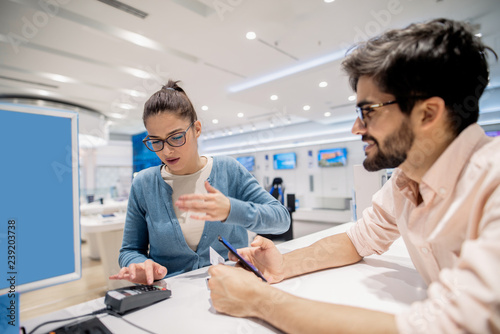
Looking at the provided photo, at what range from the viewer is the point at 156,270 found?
101 centimetres

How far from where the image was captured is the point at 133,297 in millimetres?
807

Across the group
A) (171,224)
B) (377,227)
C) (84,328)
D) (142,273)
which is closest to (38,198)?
(84,328)

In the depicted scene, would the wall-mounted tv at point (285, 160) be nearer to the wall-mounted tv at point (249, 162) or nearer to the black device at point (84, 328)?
the wall-mounted tv at point (249, 162)

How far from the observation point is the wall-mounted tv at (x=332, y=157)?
30.6 feet

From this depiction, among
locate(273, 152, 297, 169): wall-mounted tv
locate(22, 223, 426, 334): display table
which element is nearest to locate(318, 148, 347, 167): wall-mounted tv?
locate(273, 152, 297, 169): wall-mounted tv

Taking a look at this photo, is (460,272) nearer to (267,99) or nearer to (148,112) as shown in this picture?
(148,112)

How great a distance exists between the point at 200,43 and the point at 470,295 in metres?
4.26

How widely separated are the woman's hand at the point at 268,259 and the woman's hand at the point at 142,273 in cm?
30

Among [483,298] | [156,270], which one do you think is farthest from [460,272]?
[156,270]

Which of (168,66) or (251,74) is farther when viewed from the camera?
(251,74)

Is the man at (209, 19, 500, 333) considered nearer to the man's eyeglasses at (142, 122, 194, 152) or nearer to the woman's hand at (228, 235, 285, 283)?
the woman's hand at (228, 235, 285, 283)

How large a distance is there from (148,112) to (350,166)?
29.7ft

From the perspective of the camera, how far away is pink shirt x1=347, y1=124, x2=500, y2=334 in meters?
0.45

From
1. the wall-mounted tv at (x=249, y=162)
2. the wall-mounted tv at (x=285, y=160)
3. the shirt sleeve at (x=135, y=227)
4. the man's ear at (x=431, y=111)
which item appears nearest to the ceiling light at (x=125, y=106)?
the wall-mounted tv at (x=249, y=162)
